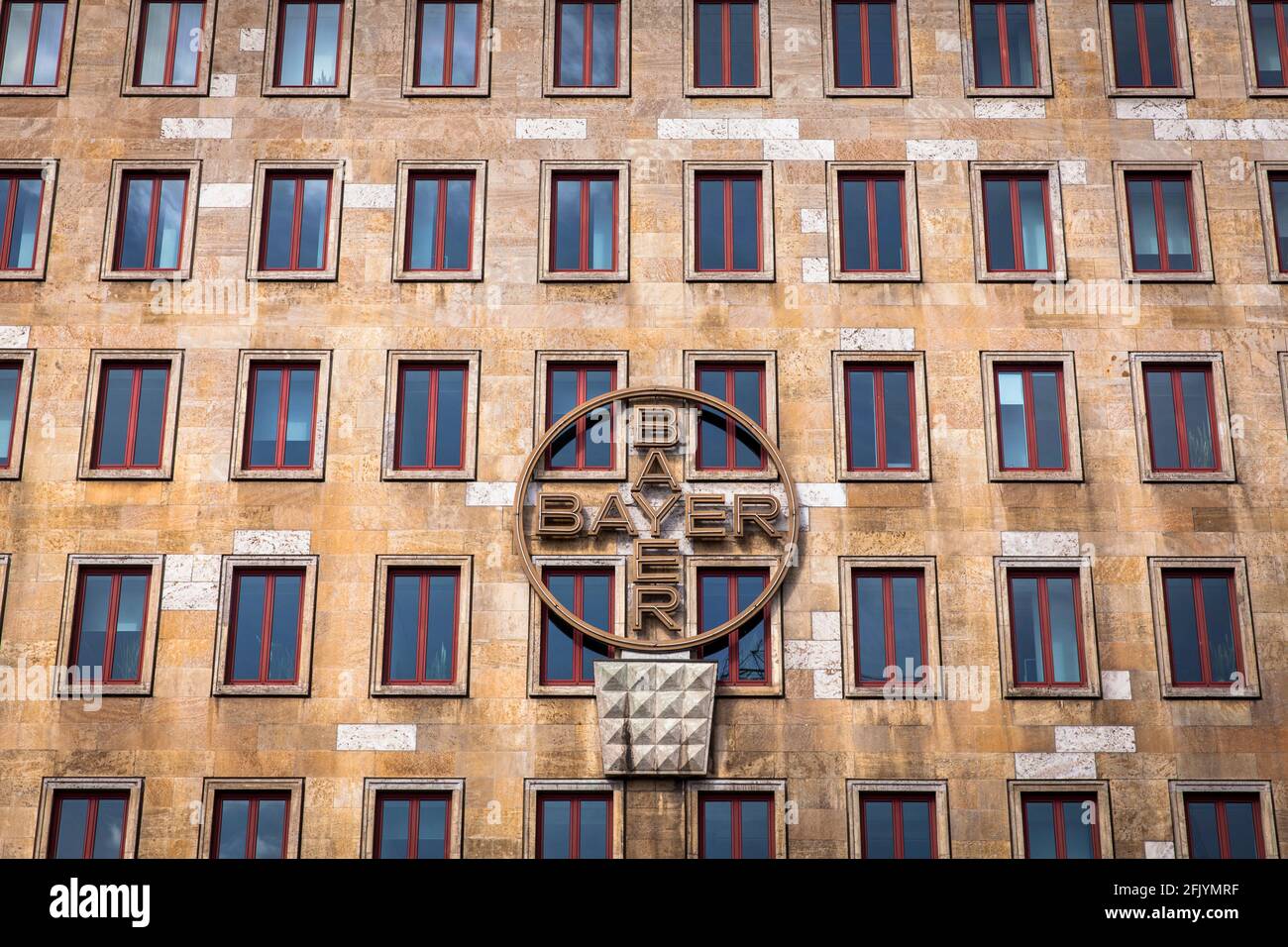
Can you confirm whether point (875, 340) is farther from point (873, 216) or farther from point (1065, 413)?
point (1065, 413)

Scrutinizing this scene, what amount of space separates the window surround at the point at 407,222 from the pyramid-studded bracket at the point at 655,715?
30.0 ft

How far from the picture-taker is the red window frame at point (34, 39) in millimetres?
38156

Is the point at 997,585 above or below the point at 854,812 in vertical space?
above

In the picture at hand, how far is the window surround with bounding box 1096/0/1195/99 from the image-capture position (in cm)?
3803

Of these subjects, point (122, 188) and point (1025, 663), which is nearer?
point (1025, 663)

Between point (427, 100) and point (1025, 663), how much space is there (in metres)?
17.8

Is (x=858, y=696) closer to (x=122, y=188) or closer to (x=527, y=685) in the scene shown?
(x=527, y=685)

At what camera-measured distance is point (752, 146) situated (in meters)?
37.6

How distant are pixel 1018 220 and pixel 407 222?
1336 cm

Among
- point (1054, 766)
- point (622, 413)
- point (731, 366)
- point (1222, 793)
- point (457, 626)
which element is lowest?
point (1222, 793)

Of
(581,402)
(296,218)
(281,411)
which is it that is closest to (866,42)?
(581,402)

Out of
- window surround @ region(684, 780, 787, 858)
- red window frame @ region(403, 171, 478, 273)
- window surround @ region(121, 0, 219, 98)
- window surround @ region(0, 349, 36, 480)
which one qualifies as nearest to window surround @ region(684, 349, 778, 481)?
Answer: red window frame @ region(403, 171, 478, 273)

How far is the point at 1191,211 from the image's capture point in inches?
1479

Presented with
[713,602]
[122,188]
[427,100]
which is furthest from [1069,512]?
[122,188]
